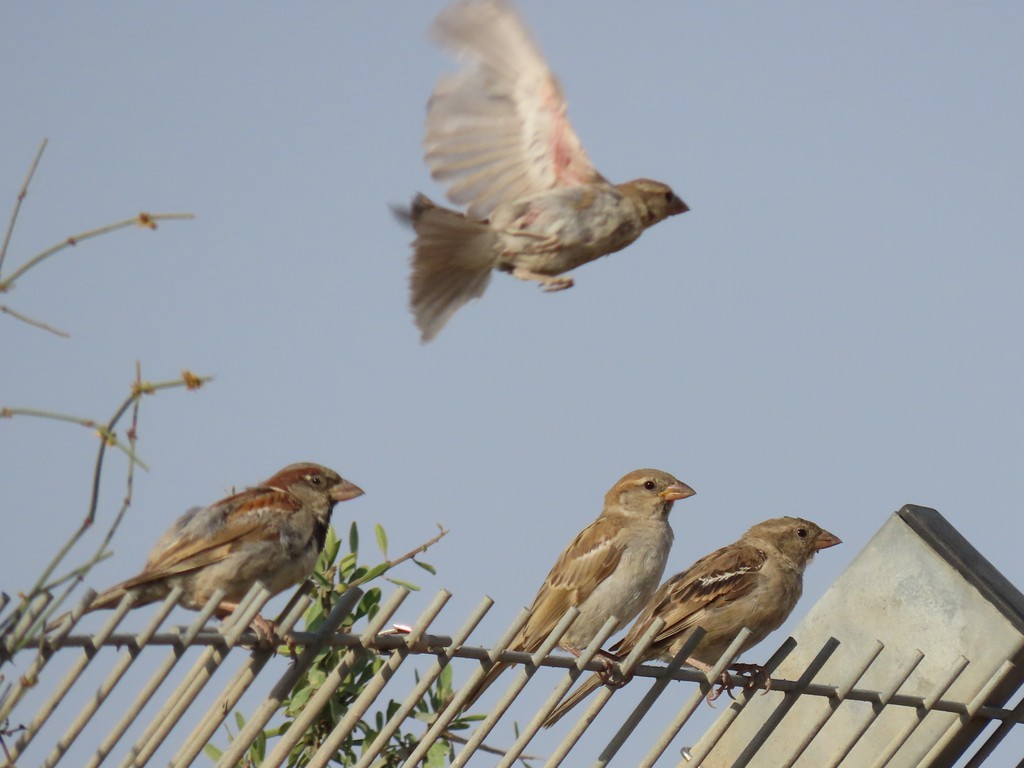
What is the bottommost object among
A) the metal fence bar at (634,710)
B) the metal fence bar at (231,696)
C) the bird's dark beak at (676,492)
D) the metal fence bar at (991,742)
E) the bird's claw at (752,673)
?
the metal fence bar at (231,696)

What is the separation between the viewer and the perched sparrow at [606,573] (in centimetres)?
751

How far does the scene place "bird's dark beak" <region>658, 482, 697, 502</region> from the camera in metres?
8.14

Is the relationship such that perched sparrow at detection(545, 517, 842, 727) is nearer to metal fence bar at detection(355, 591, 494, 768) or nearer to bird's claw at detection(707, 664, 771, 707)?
bird's claw at detection(707, 664, 771, 707)

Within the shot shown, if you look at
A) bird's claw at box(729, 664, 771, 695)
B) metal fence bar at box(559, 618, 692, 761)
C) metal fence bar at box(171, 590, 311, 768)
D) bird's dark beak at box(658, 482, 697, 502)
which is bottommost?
metal fence bar at box(171, 590, 311, 768)

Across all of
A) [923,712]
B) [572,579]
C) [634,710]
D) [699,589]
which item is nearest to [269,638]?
[634,710]

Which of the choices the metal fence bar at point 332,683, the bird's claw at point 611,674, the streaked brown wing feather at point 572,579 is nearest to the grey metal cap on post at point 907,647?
the bird's claw at point 611,674

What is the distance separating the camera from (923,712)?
19.7 feet

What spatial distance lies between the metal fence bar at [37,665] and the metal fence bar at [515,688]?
3.86 feet

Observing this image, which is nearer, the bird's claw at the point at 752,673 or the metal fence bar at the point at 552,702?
the metal fence bar at the point at 552,702

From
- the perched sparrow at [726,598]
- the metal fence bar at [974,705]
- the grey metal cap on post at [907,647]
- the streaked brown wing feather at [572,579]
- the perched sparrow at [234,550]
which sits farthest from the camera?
the streaked brown wing feather at [572,579]

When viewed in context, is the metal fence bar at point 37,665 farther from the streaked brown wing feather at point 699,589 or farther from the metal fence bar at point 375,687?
the streaked brown wing feather at point 699,589

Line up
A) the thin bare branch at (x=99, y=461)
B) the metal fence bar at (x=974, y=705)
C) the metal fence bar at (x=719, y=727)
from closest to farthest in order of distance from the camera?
the thin bare branch at (x=99, y=461) < the metal fence bar at (x=719, y=727) < the metal fence bar at (x=974, y=705)

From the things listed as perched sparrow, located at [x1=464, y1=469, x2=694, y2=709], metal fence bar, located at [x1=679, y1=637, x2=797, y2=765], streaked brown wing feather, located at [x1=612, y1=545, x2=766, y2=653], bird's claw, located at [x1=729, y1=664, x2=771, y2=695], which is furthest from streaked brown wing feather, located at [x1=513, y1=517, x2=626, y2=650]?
metal fence bar, located at [x1=679, y1=637, x2=797, y2=765]

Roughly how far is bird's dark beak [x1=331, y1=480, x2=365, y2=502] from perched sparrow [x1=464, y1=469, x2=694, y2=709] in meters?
1.05
